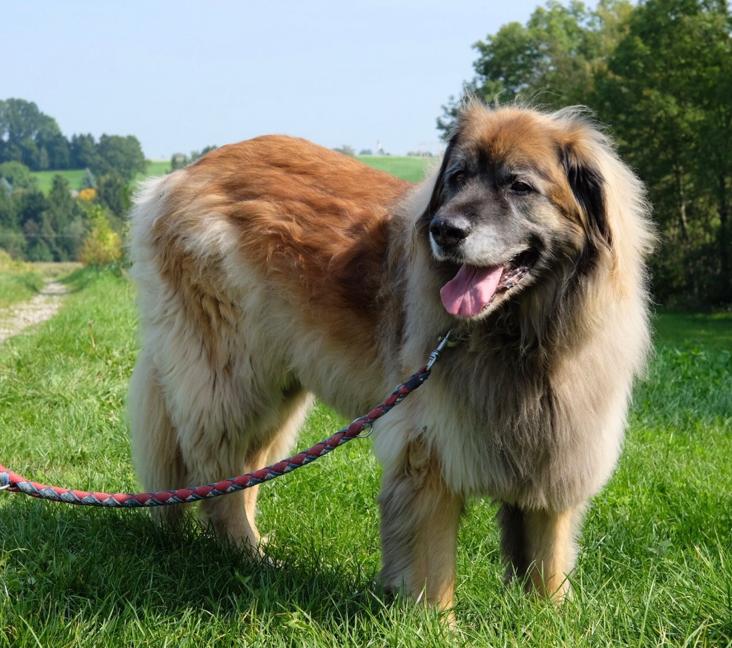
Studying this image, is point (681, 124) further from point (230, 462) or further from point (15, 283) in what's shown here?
point (230, 462)

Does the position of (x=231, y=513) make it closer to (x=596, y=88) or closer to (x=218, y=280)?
(x=218, y=280)

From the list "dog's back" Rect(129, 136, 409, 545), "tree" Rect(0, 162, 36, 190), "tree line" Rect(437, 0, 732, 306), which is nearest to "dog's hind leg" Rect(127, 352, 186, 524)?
"dog's back" Rect(129, 136, 409, 545)

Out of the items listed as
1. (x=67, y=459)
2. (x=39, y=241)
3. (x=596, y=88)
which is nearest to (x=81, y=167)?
(x=39, y=241)

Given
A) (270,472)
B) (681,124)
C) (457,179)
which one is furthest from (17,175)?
(457,179)

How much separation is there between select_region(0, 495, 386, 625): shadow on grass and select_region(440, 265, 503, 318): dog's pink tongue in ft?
3.53

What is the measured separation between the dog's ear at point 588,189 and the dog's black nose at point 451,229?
0.46 meters

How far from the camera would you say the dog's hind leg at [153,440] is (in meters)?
4.00

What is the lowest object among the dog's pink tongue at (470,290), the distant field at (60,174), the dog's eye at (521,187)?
the distant field at (60,174)

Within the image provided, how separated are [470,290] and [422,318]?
1.14 ft

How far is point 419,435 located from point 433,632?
0.74 meters

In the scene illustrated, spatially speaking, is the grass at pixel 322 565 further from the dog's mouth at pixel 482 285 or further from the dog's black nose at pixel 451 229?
the dog's black nose at pixel 451 229

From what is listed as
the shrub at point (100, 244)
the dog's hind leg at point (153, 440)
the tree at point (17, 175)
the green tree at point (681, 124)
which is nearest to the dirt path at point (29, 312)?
the shrub at point (100, 244)

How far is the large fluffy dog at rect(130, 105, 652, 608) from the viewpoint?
9.45 ft

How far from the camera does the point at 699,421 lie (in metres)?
6.46
